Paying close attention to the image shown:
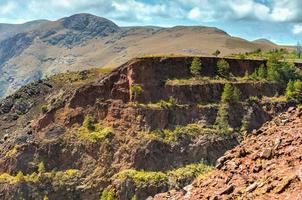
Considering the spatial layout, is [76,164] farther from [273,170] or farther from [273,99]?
[273,170]

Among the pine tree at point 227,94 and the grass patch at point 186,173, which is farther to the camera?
the pine tree at point 227,94

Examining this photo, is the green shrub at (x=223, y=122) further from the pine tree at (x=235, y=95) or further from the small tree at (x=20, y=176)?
the small tree at (x=20, y=176)

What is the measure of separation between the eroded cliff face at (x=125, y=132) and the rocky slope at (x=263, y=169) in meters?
63.9

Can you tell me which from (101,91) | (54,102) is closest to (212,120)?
(101,91)

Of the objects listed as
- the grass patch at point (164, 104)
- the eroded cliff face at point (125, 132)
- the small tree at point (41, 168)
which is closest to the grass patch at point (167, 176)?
the eroded cliff face at point (125, 132)

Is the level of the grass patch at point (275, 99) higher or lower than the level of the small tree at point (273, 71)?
lower

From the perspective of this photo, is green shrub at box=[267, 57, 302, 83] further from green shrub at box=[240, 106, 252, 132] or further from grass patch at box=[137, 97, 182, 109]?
grass patch at box=[137, 97, 182, 109]

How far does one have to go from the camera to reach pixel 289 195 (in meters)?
24.3

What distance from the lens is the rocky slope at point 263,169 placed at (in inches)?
1015

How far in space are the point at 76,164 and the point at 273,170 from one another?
81.6 meters

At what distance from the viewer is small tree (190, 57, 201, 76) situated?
382 feet

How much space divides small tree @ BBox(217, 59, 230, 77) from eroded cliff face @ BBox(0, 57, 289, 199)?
1846mm

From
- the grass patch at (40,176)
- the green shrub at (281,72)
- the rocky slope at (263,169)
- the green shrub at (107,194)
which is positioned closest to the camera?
the rocky slope at (263,169)

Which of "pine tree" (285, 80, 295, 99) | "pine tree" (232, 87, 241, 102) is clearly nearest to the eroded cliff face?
"pine tree" (232, 87, 241, 102)
